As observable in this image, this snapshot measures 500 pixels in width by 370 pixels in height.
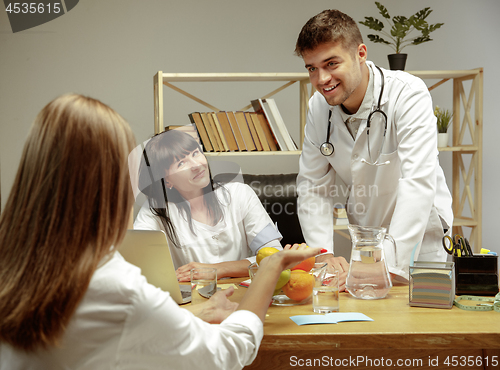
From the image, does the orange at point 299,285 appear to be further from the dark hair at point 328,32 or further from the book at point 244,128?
the book at point 244,128

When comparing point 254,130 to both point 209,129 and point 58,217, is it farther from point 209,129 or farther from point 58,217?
point 58,217

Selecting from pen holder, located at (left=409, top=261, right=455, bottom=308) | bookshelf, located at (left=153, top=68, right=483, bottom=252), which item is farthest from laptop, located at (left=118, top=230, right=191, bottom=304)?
bookshelf, located at (left=153, top=68, right=483, bottom=252)

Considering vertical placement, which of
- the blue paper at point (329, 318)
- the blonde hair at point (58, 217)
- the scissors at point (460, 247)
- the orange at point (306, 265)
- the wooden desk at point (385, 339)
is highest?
the blonde hair at point (58, 217)

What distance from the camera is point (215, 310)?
0.99 metres

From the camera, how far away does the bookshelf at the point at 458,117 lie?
260cm

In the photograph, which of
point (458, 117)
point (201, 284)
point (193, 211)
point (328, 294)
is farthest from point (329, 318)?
point (458, 117)

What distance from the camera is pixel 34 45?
2996 millimetres

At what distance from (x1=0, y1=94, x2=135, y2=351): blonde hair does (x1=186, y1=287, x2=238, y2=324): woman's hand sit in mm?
354

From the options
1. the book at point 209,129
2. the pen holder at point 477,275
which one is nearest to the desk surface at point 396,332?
the pen holder at point 477,275

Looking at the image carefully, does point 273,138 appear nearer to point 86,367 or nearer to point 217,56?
point 217,56

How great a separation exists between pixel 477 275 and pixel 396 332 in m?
0.37

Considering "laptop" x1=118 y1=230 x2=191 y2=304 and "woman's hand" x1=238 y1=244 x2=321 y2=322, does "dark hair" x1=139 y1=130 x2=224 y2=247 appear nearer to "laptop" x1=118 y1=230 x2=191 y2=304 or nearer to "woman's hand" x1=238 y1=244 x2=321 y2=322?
"laptop" x1=118 y1=230 x2=191 y2=304

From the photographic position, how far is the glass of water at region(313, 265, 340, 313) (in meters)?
1.04

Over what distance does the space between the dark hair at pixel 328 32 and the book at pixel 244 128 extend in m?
1.08
